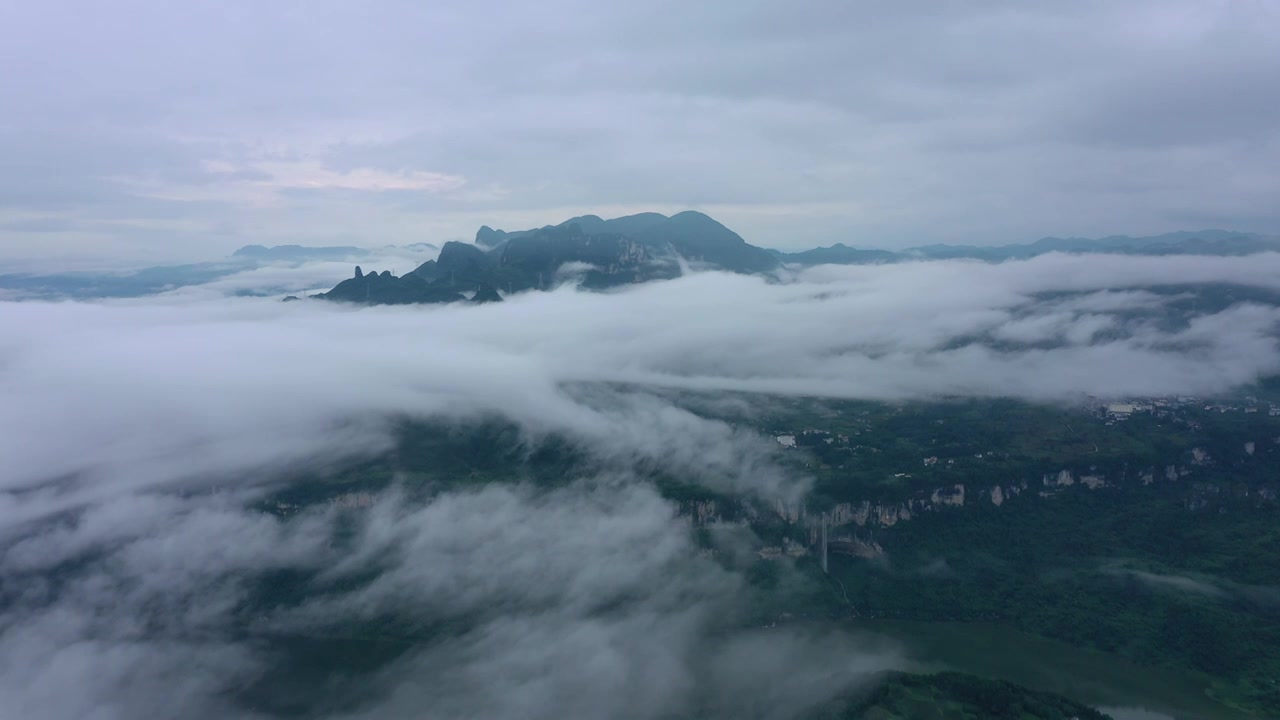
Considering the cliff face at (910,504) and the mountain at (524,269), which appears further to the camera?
the mountain at (524,269)

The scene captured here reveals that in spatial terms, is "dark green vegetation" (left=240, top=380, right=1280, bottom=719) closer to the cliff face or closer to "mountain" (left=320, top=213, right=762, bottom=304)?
the cliff face

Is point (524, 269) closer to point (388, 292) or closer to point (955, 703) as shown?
point (388, 292)

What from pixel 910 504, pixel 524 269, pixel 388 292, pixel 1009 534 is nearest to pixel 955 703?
pixel 1009 534

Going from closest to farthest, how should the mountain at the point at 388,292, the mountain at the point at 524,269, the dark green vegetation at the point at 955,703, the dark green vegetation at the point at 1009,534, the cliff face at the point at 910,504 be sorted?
the dark green vegetation at the point at 955,703 → the dark green vegetation at the point at 1009,534 → the cliff face at the point at 910,504 → the mountain at the point at 388,292 → the mountain at the point at 524,269

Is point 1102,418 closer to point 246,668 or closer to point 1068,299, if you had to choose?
point 1068,299

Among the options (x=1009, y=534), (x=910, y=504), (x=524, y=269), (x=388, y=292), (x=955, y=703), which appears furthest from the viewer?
(x=524, y=269)

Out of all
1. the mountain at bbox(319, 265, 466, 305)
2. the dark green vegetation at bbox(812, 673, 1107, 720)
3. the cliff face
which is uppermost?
the mountain at bbox(319, 265, 466, 305)

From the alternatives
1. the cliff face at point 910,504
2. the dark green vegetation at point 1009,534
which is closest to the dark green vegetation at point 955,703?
the dark green vegetation at point 1009,534

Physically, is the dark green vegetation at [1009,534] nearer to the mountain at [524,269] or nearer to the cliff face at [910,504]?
the cliff face at [910,504]

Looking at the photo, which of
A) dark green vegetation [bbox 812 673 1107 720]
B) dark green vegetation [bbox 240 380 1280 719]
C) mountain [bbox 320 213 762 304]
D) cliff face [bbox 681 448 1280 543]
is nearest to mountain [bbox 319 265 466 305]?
mountain [bbox 320 213 762 304]

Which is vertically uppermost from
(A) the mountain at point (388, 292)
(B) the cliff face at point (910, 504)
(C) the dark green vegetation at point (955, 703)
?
(A) the mountain at point (388, 292)

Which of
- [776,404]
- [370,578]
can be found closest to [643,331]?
[776,404]

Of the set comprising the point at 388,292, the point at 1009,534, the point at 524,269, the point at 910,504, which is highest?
the point at 524,269
